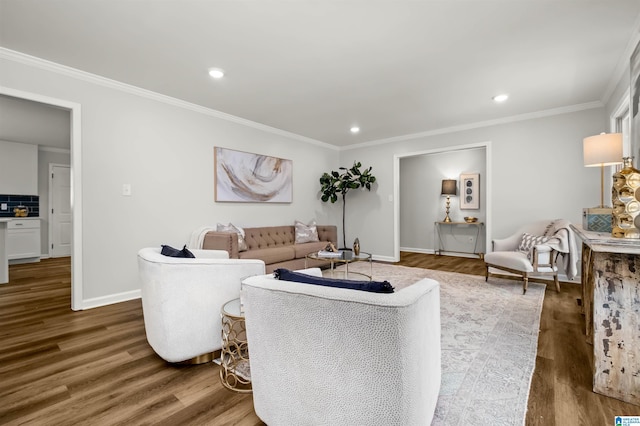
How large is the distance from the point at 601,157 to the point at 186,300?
135 inches

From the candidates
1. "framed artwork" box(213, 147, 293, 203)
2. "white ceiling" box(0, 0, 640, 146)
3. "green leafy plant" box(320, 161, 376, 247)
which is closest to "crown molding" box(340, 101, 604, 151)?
"white ceiling" box(0, 0, 640, 146)

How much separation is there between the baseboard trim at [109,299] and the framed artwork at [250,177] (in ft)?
5.29

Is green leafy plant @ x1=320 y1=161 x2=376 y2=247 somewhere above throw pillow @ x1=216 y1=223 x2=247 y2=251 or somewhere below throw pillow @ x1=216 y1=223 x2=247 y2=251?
above

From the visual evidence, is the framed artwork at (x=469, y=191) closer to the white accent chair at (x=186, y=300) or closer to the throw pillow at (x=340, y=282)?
the white accent chair at (x=186, y=300)

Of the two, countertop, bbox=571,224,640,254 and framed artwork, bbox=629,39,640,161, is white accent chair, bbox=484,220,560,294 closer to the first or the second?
framed artwork, bbox=629,39,640,161

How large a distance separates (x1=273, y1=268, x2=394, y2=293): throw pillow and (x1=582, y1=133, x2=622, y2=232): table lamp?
6.87 feet

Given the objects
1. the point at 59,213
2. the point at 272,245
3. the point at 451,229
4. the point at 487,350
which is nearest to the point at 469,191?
the point at 451,229

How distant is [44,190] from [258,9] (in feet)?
24.1

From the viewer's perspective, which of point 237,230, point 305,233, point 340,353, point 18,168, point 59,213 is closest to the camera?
point 340,353

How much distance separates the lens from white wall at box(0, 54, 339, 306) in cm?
311

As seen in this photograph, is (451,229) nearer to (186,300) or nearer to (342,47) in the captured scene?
(342,47)

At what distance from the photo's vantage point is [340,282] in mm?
1200

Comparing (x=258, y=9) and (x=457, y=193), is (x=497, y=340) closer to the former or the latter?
(x=258, y=9)

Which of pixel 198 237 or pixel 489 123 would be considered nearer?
pixel 198 237
